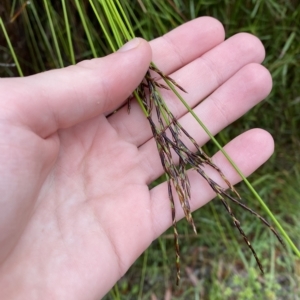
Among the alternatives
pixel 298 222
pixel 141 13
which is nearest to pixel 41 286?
pixel 141 13

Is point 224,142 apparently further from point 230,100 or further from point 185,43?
point 185,43

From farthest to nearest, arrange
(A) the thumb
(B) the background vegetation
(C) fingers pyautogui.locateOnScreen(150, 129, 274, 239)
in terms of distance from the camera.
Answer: (B) the background vegetation, (C) fingers pyautogui.locateOnScreen(150, 129, 274, 239), (A) the thumb

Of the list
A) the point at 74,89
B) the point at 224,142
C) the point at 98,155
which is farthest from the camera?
the point at 224,142

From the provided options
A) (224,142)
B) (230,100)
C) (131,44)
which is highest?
(131,44)

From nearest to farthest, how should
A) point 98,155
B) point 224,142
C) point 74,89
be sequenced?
point 74,89 < point 98,155 < point 224,142

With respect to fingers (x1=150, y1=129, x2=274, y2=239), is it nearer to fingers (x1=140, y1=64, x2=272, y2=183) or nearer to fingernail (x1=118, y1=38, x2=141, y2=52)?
fingers (x1=140, y1=64, x2=272, y2=183)

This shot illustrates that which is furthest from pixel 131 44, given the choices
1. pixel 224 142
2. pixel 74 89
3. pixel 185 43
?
pixel 224 142

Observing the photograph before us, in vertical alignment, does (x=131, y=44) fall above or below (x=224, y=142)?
above

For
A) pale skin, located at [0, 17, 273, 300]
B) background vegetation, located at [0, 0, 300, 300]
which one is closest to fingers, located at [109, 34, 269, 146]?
pale skin, located at [0, 17, 273, 300]
